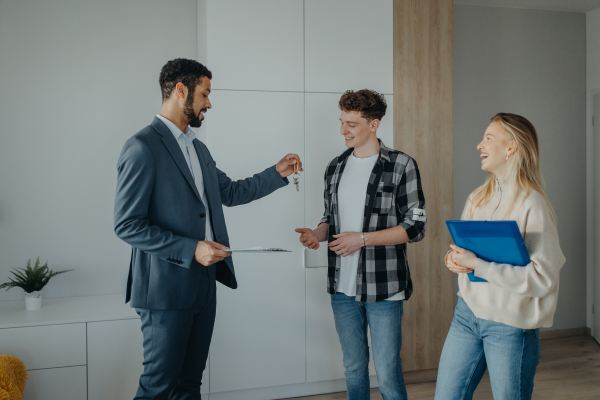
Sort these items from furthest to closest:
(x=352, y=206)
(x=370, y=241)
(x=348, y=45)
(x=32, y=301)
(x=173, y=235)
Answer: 1. (x=348, y=45)
2. (x=32, y=301)
3. (x=352, y=206)
4. (x=370, y=241)
5. (x=173, y=235)

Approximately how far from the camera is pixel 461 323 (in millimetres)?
1542

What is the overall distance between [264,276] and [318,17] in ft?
5.30

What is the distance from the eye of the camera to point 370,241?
1829mm

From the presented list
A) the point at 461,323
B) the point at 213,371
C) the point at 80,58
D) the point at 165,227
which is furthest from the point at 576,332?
the point at 80,58

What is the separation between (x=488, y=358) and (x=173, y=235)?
1.19 m

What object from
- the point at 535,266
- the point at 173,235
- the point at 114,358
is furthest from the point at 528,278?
the point at 114,358

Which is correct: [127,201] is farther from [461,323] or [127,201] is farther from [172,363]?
[461,323]

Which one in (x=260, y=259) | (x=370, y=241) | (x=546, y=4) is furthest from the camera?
(x=546, y=4)

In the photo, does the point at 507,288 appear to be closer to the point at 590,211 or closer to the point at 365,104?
the point at 365,104

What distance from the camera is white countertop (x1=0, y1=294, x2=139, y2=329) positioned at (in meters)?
2.20

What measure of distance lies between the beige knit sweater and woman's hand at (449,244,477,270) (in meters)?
0.02

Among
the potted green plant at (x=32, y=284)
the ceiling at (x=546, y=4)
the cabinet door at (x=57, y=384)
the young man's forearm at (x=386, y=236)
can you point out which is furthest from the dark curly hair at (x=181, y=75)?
the ceiling at (x=546, y=4)

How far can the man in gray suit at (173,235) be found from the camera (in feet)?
5.06

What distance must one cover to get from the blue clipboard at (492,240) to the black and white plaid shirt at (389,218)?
1.49 feet
